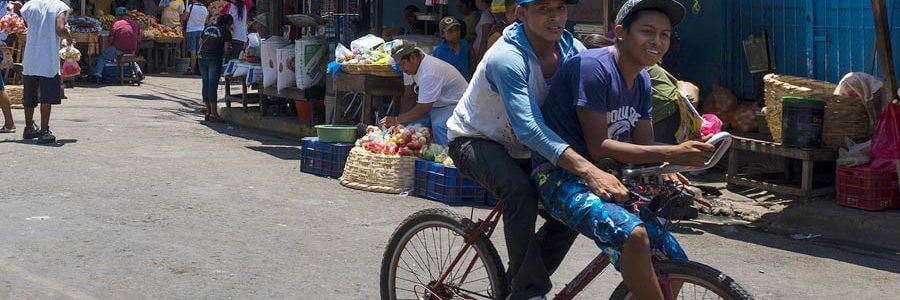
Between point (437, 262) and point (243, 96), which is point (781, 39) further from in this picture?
point (243, 96)

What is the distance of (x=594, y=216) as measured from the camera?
4.34 meters

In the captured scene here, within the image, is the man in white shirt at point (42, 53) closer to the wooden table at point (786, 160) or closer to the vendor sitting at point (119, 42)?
the wooden table at point (786, 160)

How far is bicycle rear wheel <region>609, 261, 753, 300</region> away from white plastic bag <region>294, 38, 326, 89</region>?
33.4ft

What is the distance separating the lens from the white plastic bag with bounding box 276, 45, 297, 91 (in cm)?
1482

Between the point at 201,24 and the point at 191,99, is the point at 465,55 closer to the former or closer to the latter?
the point at 191,99

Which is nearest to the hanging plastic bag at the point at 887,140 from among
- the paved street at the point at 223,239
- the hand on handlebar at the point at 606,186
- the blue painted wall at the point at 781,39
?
the paved street at the point at 223,239

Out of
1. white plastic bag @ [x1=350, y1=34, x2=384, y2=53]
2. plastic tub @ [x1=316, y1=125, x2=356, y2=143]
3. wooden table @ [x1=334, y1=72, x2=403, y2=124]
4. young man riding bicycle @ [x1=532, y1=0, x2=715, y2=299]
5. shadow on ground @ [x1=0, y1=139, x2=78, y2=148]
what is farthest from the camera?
shadow on ground @ [x1=0, y1=139, x2=78, y2=148]

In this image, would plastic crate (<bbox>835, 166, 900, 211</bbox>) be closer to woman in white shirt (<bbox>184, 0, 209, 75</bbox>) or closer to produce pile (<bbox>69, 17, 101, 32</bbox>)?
produce pile (<bbox>69, 17, 101, 32</bbox>)

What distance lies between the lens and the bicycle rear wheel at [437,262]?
5098 millimetres

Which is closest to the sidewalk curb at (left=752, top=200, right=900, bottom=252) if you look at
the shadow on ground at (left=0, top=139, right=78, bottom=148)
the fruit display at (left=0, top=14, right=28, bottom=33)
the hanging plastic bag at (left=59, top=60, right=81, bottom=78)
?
the shadow on ground at (left=0, top=139, right=78, bottom=148)

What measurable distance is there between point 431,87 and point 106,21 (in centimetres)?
1469

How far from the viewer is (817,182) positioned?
1032cm

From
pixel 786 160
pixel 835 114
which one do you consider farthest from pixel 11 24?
pixel 835 114

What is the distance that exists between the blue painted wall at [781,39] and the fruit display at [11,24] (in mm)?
11739
